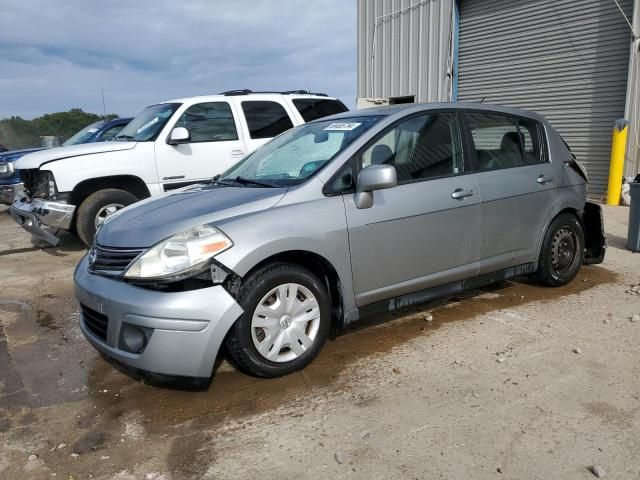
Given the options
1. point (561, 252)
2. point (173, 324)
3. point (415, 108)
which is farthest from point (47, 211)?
point (561, 252)

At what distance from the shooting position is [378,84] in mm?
14836

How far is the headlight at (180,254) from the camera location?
294cm

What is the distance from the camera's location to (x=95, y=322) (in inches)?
127

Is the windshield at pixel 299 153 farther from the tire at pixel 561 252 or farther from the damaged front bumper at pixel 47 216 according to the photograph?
the damaged front bumper at pixel 47 216

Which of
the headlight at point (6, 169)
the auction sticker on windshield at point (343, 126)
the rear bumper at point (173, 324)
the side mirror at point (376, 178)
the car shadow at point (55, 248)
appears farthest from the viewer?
the headlight at point (6, 169)

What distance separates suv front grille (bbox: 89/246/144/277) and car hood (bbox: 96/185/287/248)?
0.13 feet

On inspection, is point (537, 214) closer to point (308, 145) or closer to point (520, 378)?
point (520, 378)

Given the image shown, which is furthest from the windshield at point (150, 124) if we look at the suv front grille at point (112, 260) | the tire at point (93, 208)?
the suv front grille at point (112, 260)

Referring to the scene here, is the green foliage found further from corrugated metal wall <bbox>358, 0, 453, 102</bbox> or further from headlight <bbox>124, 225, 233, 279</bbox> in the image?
headlight <bbox>124, 225, 233, 279</bbox>

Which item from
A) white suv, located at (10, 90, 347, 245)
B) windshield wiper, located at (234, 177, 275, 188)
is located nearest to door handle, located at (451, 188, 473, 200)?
windshield wiper, located at (234, 177, 275, 188)

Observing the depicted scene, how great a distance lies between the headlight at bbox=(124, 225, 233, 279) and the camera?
2941mm

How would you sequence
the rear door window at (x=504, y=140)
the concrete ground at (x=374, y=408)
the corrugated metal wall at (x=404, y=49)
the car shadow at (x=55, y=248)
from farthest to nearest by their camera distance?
the corrugated metal wall at (x=404, y=49) → the car shadow at (x=55, y=248) → the rear door window at (x=504, y=140) → the concrete ground at (x=374, y=408)

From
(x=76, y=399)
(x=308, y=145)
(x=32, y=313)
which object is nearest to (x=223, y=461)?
(x=76, y=399)

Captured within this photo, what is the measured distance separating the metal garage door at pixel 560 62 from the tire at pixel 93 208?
8690 mm
